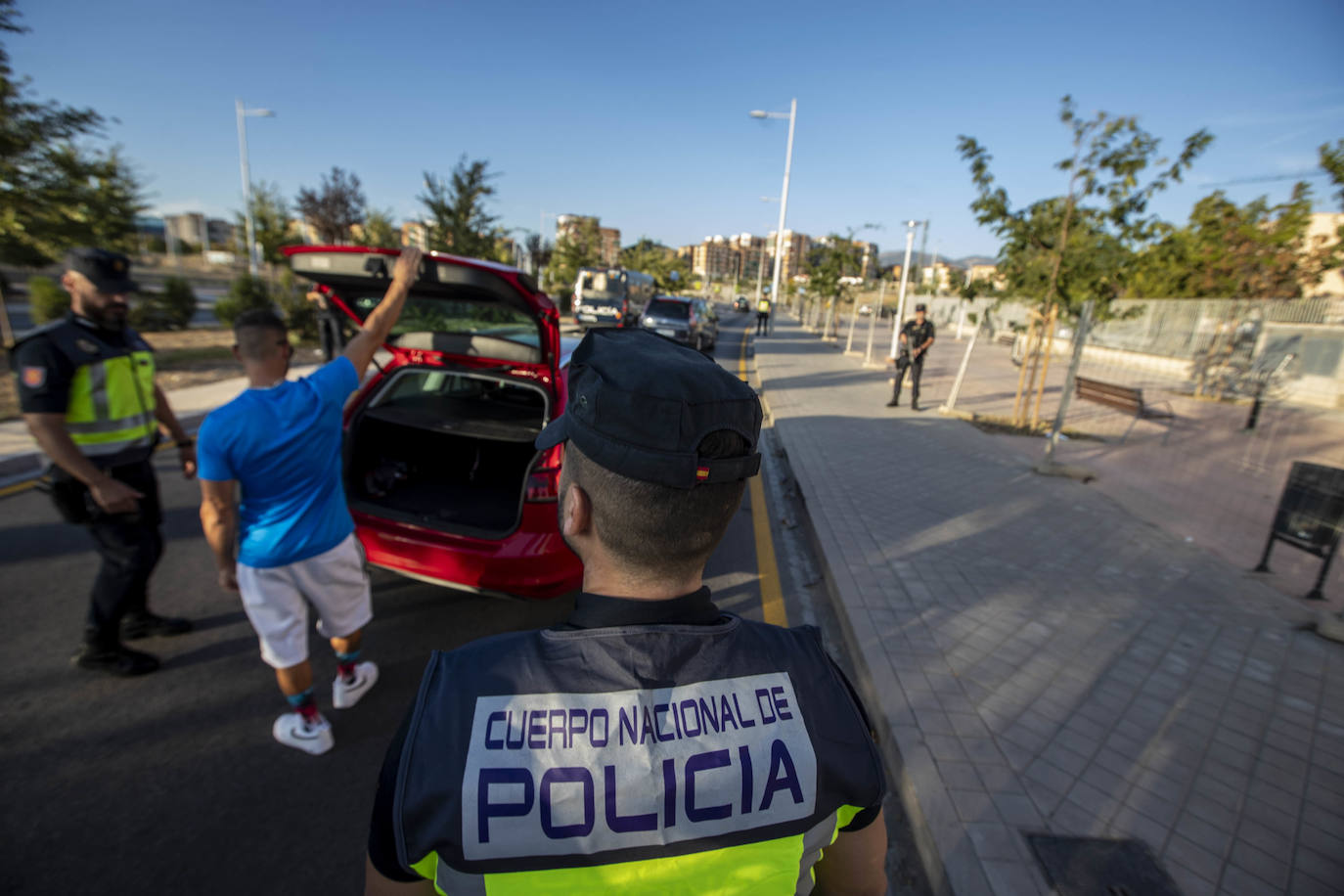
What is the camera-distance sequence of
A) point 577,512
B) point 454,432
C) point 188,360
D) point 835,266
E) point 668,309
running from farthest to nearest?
point 835,266
point 668,309
point 188,360
point 454,432
point 577,512

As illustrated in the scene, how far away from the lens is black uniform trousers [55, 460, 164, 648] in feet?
10.2

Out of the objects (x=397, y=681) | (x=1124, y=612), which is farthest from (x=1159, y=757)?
(x=397, y=681)

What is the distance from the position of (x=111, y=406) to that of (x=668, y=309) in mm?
17545

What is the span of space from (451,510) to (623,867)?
3.70 metres

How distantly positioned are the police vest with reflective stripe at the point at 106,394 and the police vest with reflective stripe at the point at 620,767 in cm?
331

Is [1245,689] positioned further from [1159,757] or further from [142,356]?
[142,356]

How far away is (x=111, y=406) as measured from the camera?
3143mm

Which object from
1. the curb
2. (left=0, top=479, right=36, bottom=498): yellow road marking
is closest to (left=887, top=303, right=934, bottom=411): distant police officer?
the curb

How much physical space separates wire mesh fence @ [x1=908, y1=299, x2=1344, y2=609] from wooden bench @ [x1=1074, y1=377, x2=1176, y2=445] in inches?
1.1

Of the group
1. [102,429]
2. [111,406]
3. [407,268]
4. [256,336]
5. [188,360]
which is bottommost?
[188,360]

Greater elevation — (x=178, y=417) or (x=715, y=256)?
(x=715, y=256)

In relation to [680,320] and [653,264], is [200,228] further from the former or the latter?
[680,320]

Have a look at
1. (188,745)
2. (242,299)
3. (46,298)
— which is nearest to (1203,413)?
(188,745)

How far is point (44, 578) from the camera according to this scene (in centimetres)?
404
